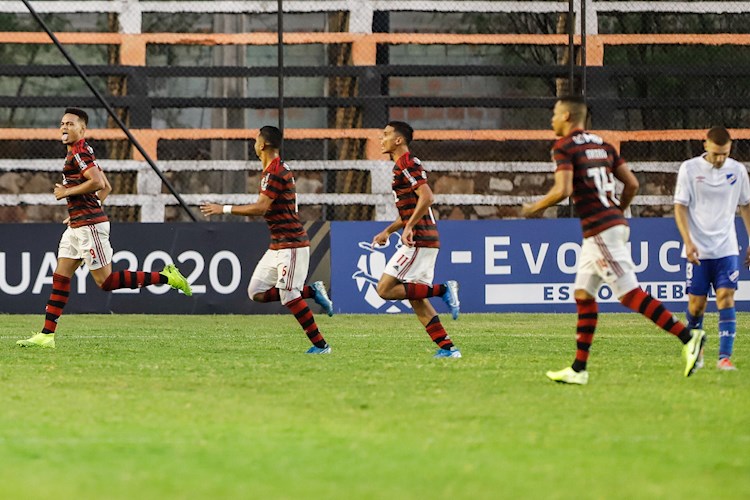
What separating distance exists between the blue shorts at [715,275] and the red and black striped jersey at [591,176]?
137 centimetres

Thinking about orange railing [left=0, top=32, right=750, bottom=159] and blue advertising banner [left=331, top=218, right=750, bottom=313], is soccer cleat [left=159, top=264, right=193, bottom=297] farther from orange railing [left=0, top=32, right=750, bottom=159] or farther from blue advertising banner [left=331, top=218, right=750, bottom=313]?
orange railing [left=0, top=32, right=750, bottom=159]

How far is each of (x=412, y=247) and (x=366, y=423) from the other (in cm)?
427

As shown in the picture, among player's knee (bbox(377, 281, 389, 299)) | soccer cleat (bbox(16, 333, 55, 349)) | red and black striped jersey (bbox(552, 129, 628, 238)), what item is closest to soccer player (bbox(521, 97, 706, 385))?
red and black striped jersey (bbox(552, 129, 628, 238))

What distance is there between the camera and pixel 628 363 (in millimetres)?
10992

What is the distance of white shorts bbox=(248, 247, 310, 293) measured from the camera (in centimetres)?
1178

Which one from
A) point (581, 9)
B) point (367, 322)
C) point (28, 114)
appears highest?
point (581, 9)

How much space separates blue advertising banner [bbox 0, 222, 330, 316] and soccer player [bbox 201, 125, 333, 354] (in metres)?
5.92

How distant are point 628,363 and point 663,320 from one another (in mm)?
1714

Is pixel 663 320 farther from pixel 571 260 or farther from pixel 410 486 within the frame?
pixel 571 260

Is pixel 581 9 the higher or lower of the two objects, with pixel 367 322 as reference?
higher

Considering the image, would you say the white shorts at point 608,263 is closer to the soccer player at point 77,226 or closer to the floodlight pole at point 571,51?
the soccer player at point 77,226

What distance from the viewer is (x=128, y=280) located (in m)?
12.9

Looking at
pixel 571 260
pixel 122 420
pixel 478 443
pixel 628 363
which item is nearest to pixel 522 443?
pixel 478 443

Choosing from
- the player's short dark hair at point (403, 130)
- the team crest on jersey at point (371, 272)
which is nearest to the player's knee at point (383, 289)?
the player's short dark hair at point (403, 130)
